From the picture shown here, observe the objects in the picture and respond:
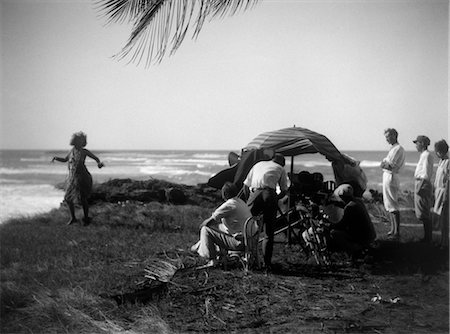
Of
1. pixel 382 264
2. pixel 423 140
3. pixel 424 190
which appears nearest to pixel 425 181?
pixel 424 190

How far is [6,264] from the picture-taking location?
12.6 feet

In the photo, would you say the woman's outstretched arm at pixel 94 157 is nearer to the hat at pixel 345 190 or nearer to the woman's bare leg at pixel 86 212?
the woman's bare leg at pixel 86 212

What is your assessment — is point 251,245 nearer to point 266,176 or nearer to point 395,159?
point 266,176

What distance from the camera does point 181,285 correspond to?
3686 millimetres

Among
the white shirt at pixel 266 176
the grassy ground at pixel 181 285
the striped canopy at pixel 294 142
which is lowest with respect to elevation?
the grassy ground at pixel 181 285

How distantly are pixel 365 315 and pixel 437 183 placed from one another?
1842 mm

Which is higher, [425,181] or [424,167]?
[424,167]

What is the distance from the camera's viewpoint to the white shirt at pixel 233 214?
4.01m

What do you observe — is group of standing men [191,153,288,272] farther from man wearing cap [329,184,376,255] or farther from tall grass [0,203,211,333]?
man wearing cap [329,184,376,255]

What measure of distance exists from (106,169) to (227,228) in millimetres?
1426

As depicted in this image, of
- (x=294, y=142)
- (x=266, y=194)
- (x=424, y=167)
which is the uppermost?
(x=294, y=142)

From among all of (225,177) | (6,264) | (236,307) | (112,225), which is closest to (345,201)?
(225,177)

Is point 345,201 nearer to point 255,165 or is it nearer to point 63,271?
point 255,165

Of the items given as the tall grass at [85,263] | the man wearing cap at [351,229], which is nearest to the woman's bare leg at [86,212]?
the tall grass at [85,263]
